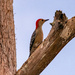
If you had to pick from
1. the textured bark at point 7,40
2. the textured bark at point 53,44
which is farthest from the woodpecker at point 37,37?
the textured bark at point 53,44

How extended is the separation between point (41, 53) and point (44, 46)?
17cm

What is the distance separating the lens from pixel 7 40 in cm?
601

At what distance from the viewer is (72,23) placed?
4.92 m

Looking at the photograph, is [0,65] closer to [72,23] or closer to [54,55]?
[54,55]

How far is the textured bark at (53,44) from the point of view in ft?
15.4

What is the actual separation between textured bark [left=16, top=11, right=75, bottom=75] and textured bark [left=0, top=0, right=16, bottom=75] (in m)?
0.56

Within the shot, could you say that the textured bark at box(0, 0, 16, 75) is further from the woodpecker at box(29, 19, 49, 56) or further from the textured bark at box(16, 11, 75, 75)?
the woodpecker at box(29, 19, 49, 56)

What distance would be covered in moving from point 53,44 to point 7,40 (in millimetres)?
1635

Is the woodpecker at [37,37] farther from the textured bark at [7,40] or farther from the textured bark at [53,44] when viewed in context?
the textured bark at [53,44]

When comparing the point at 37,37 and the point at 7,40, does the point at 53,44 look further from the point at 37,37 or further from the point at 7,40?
the point at 37,37

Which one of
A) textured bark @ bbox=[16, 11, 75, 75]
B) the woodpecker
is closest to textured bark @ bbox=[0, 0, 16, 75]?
textured bark @ bbox=[16, 11, 75, 75]

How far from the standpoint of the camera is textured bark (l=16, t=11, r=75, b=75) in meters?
4.68

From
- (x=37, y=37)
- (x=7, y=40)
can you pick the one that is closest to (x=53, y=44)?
(x=7, y=40)

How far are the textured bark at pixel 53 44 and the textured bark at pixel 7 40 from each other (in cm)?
56
